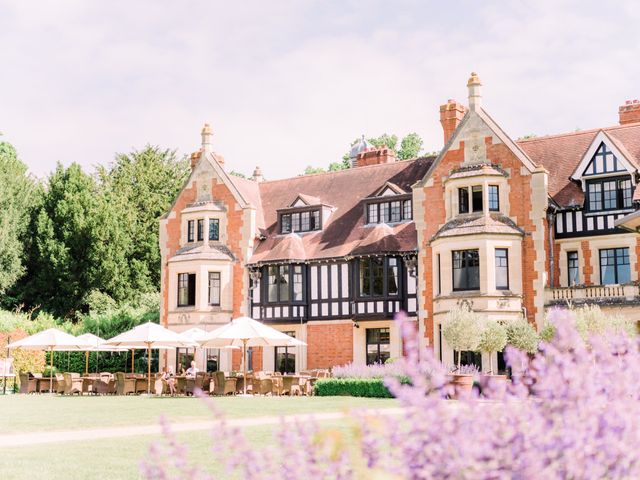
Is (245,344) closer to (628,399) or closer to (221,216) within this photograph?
(221,216)

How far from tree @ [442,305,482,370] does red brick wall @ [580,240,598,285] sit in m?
5.60

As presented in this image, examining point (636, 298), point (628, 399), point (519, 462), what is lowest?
point (519, 462)

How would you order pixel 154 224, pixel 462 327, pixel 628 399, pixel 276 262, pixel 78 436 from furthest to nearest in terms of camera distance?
1. pixel 154 224
2. pixel 276 262
3. pixel 462 327
4. pixel 78 436
5. pixel 628 399

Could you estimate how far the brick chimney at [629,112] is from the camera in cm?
3566

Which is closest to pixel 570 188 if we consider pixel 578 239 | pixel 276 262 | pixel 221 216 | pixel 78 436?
pixel 578 239

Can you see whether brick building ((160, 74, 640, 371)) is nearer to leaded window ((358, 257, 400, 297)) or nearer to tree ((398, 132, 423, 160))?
leaded window ((358, 257, 400, 297))

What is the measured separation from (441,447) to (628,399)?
1.00m

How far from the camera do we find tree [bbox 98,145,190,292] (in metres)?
52.6

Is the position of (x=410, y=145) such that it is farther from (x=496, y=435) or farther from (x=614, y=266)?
(x=496, y=435)

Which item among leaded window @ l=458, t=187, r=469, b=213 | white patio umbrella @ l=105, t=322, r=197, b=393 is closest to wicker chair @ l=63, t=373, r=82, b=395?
white patio umbrella @ l=105, t=322, r=197, b=393

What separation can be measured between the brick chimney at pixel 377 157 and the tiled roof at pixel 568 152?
787cm

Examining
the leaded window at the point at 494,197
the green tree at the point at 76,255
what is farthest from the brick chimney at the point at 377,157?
the green tree at the point at 76,255

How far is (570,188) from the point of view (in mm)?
32438

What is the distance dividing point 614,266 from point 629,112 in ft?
25.4
